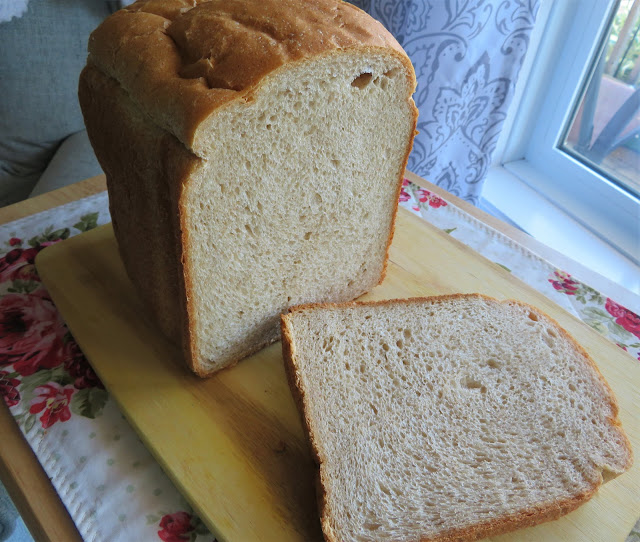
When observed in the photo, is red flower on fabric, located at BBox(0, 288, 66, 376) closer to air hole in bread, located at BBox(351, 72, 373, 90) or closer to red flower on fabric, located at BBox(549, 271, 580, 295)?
air hole in bread, located at BBox(351, 72, 373, 90)

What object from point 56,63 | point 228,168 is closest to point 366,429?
point 228,168

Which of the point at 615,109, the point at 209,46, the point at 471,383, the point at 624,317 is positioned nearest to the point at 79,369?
the point at 209,46

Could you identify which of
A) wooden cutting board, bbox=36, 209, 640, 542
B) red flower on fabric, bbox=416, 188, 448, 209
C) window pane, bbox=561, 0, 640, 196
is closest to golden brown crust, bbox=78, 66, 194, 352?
wooden cutting board, bbox=36, 209, 640, 542

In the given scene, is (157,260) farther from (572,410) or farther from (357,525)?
(572,410)

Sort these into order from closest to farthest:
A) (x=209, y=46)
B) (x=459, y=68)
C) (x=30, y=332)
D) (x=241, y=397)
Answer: (x=209, y=46), (x=241, y=397), (x=30, y=332), (x=459, y=68)

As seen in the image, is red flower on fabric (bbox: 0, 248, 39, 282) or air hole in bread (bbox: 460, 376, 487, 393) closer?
air hole in bread (bbox: 460, 376, 487, 393)

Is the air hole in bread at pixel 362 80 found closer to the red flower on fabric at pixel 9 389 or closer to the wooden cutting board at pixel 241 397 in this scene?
the wooden cutting board at pixel 241 397

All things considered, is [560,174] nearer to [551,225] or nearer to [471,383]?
[551,225]
